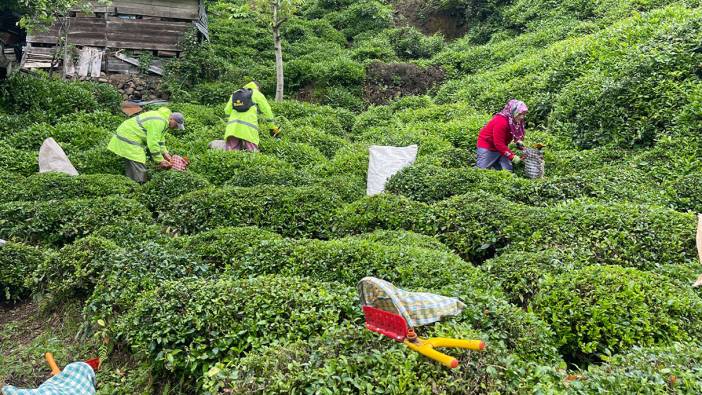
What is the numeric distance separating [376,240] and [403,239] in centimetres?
31

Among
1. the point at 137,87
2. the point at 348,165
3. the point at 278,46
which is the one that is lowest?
the point at 348,165

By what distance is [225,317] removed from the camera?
15.1ft

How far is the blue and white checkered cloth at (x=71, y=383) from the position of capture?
400cm

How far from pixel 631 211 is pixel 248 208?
4.58m

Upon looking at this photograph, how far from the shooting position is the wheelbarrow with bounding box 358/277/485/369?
140 inches

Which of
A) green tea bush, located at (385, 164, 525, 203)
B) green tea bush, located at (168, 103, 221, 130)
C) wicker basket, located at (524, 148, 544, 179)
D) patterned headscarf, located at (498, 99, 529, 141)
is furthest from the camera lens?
green tea bush, located at (168, 103, 221, 130)

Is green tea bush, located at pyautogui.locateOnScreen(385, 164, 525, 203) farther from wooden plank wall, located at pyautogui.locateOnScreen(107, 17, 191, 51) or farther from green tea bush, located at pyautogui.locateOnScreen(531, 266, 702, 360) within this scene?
wooden plank wall, located at pyautogui.locateOnScreen(107, 17, 191, 51)

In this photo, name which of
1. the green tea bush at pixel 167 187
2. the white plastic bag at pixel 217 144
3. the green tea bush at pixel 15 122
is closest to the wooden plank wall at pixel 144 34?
the green tea bush at pixel 15 122

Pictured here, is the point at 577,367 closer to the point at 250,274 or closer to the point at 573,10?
the point at 250,274

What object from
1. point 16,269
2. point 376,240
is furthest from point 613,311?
point 16,269

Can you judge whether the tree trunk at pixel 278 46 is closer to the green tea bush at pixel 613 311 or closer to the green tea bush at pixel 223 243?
the green tea bush at pixel 223 243

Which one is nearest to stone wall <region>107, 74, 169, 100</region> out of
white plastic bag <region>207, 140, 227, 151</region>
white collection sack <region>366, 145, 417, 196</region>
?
white plastic bag <region>207, 140, 227, 151</region>

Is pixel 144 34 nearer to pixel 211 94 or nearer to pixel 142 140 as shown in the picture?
pixel 211 94

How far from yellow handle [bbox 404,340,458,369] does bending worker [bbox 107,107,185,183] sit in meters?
7.29
